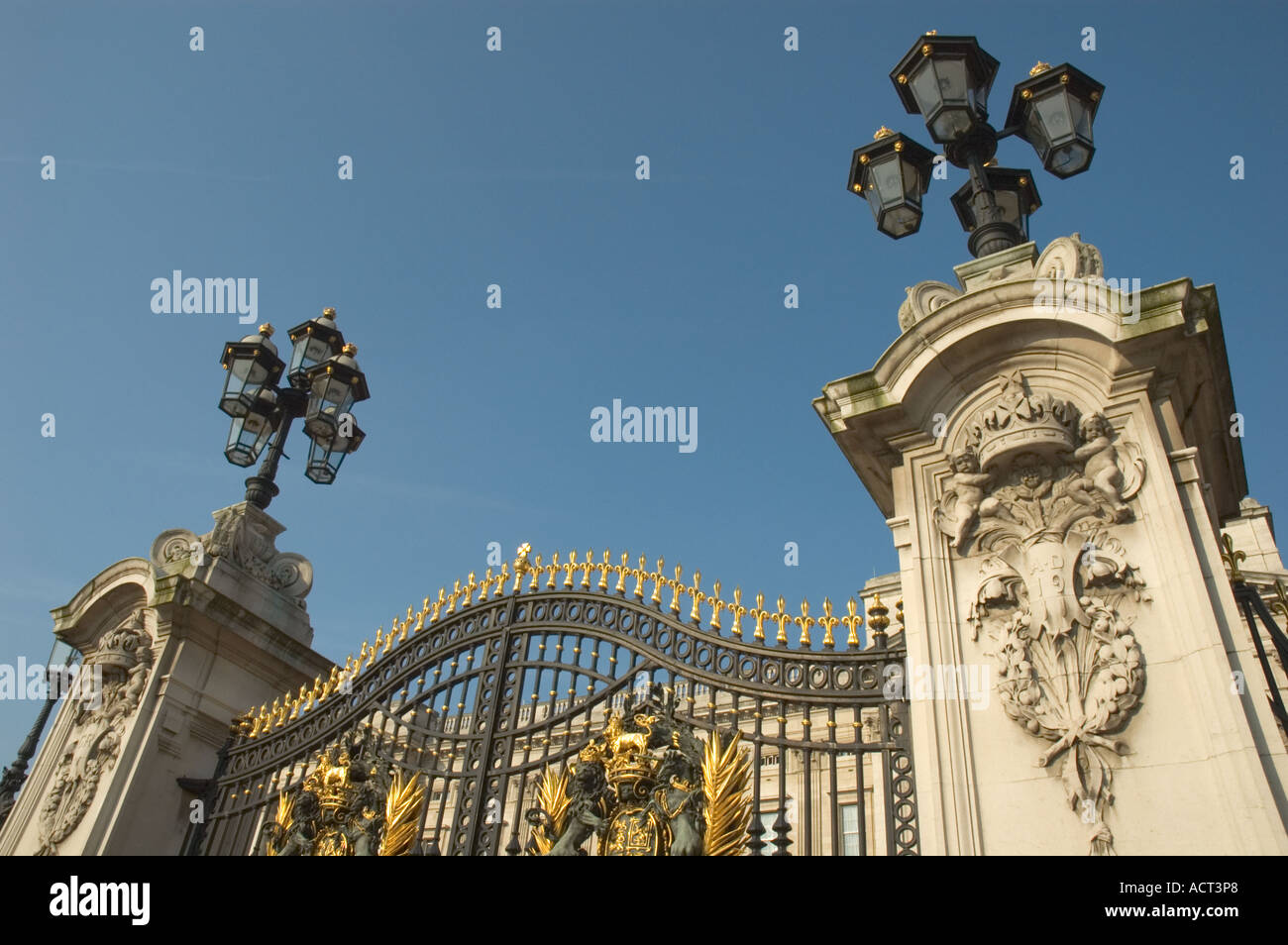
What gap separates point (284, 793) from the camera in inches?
309

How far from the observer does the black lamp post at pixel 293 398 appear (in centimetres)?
977

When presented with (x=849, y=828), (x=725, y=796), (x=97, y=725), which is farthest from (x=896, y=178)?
(x=849, y=828)

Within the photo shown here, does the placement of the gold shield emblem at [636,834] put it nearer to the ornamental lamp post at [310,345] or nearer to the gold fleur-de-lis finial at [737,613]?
the gold fleur-de-lis finial at [737,613]

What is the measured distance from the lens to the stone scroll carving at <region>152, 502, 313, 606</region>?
9.48m

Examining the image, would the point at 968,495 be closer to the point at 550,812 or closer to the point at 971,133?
the point at 971,133

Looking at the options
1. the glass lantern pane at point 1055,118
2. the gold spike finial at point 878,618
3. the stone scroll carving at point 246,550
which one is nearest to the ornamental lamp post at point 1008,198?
the glass lantern pane at point 1055,118

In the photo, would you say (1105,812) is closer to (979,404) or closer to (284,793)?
(979,404)

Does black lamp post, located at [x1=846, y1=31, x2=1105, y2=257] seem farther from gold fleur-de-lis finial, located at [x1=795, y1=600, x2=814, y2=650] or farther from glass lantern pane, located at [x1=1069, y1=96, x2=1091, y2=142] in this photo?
gold fleur-de-lis finial, located at [x1=795, y1=600, x2=814, y2=650]

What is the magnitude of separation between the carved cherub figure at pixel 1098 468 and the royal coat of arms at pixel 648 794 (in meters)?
2.47

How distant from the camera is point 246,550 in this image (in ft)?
31.9

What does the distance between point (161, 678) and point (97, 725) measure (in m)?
0.76

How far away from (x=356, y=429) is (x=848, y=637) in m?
6.09
